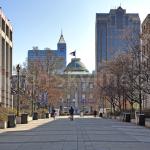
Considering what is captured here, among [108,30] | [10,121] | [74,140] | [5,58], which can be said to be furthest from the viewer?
[108,30]

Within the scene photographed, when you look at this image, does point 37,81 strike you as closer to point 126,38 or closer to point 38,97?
point 38,97

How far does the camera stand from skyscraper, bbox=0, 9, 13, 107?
8181 centimetres

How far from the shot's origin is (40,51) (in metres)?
116

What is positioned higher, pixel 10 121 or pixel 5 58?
pixel 5 58

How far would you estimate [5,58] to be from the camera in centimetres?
8700

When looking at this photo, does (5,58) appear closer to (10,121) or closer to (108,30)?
(10,121)

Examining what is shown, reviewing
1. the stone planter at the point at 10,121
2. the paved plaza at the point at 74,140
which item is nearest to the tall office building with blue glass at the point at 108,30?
the stone planter at the point at 10,121

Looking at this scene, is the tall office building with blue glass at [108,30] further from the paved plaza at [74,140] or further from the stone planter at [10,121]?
the paved plaza at [74,140]

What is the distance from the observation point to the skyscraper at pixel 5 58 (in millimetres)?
81812

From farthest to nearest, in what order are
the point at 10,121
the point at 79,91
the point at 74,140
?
the point at 79,91 → the point at 10,121 → the point at 74,140

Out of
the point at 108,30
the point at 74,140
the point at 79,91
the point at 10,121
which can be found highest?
the point at 108,30

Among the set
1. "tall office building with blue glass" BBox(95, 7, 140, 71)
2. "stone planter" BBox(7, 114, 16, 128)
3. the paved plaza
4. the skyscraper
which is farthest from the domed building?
the paved plaza

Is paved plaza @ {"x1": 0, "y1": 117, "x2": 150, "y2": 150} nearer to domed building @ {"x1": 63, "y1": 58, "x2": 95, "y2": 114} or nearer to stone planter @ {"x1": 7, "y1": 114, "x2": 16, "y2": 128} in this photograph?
stone planter @ {"x1": 7, "y1": 114, "x2": 16, "y2": 128}

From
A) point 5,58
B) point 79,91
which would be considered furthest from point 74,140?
point 79,91
